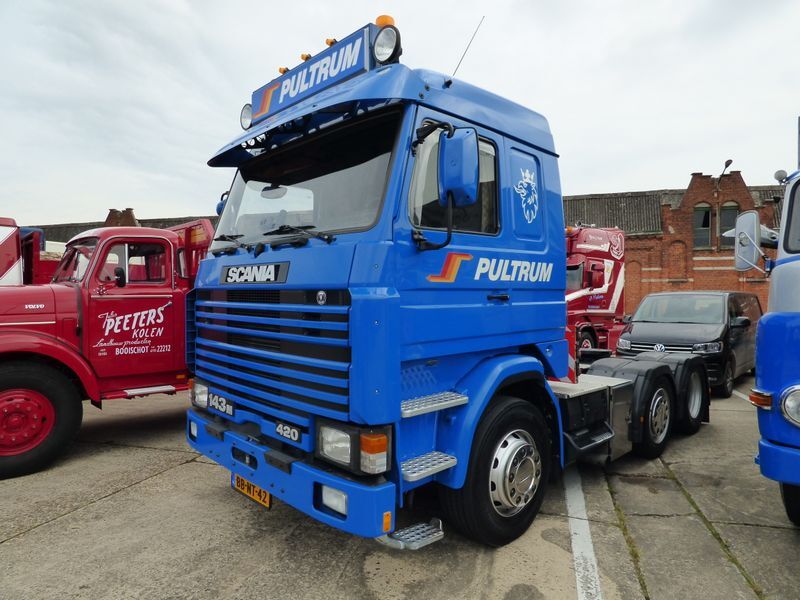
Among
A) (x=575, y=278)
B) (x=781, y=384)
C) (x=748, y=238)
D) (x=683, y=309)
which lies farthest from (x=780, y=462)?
(x=575, y=278)

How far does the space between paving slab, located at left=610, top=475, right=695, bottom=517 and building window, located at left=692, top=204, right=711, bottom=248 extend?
27196 mm

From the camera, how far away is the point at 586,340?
12.2 meters

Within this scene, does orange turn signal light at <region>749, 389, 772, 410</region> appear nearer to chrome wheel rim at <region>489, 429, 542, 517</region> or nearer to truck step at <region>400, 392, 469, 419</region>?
chrome wheel rim at <region>489, 429, 542, 517</region>

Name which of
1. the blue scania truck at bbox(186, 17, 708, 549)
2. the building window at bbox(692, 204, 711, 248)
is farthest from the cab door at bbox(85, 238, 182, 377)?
the building window at bbox(692, 204, 711, 248)

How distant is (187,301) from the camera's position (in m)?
4.26

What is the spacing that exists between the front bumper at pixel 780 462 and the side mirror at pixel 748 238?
164 centimetres

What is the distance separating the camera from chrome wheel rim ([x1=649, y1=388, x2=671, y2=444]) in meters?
5.20

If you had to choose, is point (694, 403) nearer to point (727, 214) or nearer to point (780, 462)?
point (780, 462)

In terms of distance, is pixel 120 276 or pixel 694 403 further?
pixel 694 403

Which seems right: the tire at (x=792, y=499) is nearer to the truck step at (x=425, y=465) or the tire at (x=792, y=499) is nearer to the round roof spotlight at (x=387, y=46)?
the truck step at (x=425, y=465)

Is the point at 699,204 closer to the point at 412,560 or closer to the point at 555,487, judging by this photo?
the point at 555,487

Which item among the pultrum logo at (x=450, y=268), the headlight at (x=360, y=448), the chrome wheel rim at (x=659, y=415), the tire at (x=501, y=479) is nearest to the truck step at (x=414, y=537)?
the tire at (x=501, y=479)

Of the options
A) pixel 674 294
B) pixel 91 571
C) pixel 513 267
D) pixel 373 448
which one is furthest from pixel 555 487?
pixel 674 294

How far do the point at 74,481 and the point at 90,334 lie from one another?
5.20 ft
